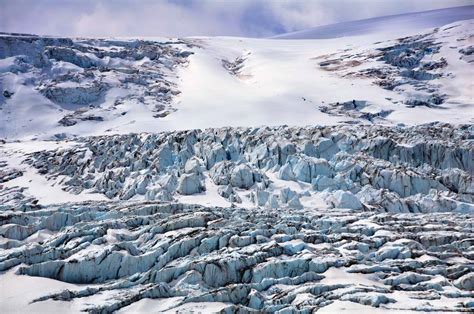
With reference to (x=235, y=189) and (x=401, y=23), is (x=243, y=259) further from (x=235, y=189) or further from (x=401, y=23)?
(x=401, y=23)

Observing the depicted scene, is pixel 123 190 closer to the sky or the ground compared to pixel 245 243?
closer to the sky

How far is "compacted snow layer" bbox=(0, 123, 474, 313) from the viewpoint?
72.9ft

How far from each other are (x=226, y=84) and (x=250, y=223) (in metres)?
70.7

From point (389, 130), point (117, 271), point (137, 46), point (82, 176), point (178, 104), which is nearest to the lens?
point (117, 271)

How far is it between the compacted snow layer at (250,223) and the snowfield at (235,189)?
126mm

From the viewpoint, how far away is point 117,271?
83.6 ft

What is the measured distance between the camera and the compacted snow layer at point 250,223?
22234mm

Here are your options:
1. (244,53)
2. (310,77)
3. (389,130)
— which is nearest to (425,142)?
(389,130)

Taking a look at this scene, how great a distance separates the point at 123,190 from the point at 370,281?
27903 millimetres

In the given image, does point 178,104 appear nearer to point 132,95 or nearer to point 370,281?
point 132,95

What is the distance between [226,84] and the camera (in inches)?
3829

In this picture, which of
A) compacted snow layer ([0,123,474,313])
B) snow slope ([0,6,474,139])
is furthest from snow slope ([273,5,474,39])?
compacted snow layer ([0,123,474,313])

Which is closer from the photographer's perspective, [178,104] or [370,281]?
[370,281]

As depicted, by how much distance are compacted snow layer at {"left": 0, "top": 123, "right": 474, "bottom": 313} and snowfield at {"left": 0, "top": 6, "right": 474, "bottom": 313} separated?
0.41 ft
